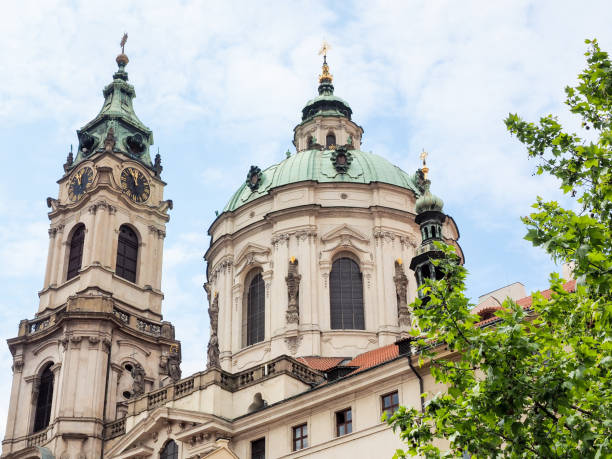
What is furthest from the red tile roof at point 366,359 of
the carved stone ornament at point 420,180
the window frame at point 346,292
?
the carved stone ornament at point 420,180

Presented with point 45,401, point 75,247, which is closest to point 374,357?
point 45,401

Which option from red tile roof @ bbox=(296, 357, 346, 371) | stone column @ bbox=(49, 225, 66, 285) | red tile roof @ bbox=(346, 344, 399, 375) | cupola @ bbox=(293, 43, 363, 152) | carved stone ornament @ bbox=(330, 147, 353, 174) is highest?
cupola @ bbox=(293, 43, 363, 152)

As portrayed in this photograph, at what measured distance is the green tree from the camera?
11.9 metres

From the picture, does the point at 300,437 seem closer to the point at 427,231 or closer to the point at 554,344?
the point at 427,231

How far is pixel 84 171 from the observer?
45219 mm

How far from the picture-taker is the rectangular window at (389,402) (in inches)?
1061

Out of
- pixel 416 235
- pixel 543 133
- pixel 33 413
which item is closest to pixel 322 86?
pixel 416 235

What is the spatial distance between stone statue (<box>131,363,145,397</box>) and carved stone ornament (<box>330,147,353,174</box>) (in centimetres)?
1377

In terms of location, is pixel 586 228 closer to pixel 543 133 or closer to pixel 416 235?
pixel 543 133

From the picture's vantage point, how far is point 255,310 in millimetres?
40531

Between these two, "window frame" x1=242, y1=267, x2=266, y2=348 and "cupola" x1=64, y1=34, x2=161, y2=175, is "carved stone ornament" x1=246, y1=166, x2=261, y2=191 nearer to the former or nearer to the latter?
"window frame" x1=242, y1=267, x2=266, y2=348

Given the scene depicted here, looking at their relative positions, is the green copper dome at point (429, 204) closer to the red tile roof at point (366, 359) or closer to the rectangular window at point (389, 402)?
the red tile roof at point (366, 359)

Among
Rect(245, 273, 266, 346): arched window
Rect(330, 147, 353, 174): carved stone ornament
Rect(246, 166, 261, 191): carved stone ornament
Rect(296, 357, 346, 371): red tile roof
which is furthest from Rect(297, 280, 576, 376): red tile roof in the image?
Rect(246, 166, 261, 191): carved stone ornament

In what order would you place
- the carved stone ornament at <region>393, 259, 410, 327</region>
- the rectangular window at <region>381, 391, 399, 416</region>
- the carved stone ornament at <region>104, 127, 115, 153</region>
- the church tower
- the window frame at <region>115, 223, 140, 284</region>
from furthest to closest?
the carved stone ornament at <region>104, 127, 115, 153</region>, the window frame at <region>115, 223, 140, 284</region>, the church tower, the carved stone ornament at <region>393, 259, 410, 327</region>, the rectangular window at <region>381, 391, 399, 416</region>
